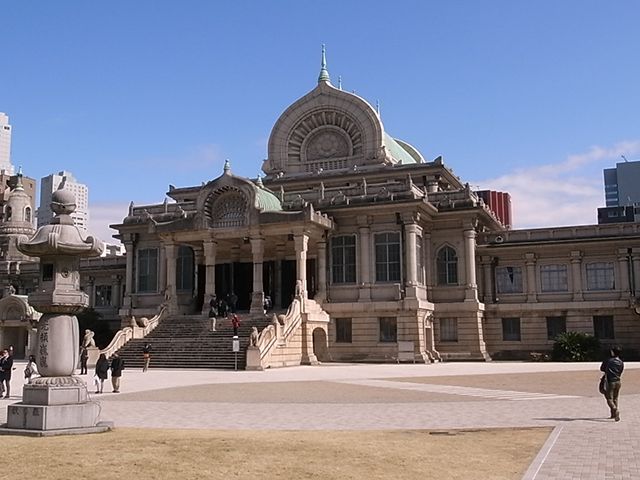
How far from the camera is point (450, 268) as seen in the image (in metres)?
52.7

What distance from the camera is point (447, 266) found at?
52781mm

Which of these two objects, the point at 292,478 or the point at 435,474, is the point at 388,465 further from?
the point at 292,478

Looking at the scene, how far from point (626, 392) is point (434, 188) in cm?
3177

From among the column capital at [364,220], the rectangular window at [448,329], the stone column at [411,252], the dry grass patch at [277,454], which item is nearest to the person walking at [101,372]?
the dry grass patch at [277,454]

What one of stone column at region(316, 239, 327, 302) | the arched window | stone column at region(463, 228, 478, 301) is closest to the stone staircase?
stone column at region(316, 239, 327, 302)

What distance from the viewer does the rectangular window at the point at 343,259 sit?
51.4 meters

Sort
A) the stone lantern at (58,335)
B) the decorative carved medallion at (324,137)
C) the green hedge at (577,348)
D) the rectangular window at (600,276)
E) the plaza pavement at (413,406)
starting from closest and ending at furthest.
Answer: the plaza pavement at (413,406)
the stone lantern at (58,335)
the green hedge at (577,348)
the rectangular window at (600,276)
the decorative carved medallion at (324,137)

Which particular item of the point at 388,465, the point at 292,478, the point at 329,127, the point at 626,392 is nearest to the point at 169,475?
the point at 292,478

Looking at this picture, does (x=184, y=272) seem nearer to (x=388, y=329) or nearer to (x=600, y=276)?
(x=388, y=329)

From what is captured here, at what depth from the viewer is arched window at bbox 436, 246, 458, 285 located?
172 feet

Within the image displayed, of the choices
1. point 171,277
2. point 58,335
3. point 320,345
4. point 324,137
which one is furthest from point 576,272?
point 58,335

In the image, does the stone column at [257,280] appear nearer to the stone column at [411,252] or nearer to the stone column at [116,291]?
the stone column at [411,252]

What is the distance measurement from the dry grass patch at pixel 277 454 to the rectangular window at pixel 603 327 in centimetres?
3700

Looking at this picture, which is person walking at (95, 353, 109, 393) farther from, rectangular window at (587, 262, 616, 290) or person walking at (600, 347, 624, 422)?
rectangular window at (587, 262, 616, 290)
